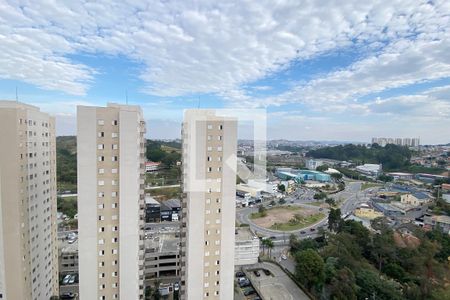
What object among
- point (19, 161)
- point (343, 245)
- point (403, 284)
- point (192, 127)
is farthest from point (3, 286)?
point (403, 284)

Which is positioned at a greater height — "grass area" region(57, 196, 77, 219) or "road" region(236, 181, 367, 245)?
"grass area" region(57, 196, 77, 219)

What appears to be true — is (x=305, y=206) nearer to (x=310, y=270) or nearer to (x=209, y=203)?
(x=310, y=270)

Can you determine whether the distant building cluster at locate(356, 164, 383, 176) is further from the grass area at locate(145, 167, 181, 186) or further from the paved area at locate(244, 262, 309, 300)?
the paved area at locate(244, 262, 309, 300)

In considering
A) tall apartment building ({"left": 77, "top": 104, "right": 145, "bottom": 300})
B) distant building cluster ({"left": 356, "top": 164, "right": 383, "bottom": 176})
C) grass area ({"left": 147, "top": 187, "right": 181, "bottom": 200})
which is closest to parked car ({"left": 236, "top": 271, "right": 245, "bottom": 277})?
tall apartment building ({"left": 77, "top": 104, "right": 145, "bottom": 300})

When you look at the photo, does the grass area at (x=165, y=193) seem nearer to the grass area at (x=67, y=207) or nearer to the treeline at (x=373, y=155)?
the grass area at (x=67, y=207)

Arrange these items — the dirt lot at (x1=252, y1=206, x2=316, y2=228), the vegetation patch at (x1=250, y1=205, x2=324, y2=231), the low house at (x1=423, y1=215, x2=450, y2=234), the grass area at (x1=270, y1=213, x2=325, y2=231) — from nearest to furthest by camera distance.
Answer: the low house at (x1=423, y1=215, x2=450, y2=234) < the grass area at (x1=270, y1=213, x2=325, y2=231) < the vegetation patch at (x1=250, y1=205, x2=324, y2=231) < the dirt lot at (x1=252, y1=206, x2=316, y2=228)

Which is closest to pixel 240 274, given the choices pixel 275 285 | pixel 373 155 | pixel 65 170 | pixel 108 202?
pixel 275 285

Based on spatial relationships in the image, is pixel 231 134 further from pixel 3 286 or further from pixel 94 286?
pixel 3 286
